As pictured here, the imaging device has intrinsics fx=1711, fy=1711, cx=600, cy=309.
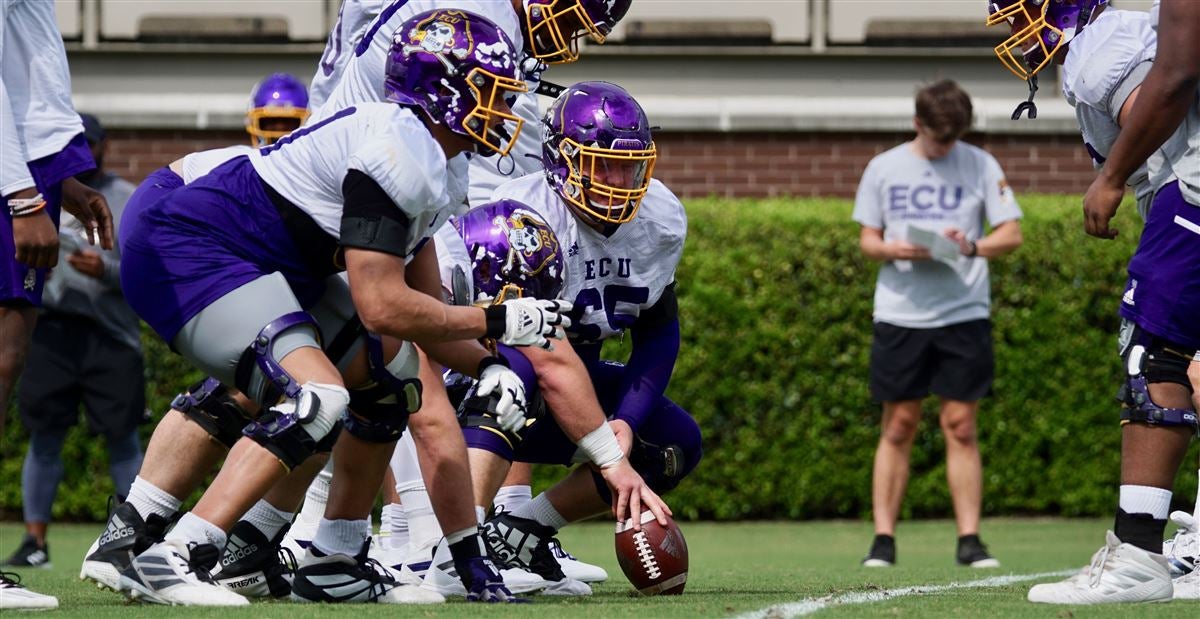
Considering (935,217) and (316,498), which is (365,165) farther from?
(935,217)

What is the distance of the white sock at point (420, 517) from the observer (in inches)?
218

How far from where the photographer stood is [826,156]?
11.8 meters

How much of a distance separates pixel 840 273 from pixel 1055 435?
1.58m

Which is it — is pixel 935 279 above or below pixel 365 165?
below

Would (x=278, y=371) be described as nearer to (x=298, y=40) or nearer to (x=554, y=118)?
(x=554, y=118)

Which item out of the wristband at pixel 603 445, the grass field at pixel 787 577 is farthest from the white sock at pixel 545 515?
the wristband at pixel 603 445

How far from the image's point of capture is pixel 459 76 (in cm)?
462

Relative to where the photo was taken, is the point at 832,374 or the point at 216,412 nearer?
the point at 216,412

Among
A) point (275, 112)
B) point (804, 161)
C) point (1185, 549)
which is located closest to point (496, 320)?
point (1185, 549)

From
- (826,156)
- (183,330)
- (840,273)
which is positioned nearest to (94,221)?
(183,330)

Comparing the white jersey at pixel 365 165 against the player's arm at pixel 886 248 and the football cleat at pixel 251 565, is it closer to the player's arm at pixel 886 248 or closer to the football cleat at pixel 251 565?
the football cleat at pixel 251 565

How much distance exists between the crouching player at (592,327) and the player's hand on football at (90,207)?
119 cm

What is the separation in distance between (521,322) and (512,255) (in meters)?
0.60

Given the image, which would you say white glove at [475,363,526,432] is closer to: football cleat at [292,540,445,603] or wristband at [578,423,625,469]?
wristband at [578,423,625,469]
